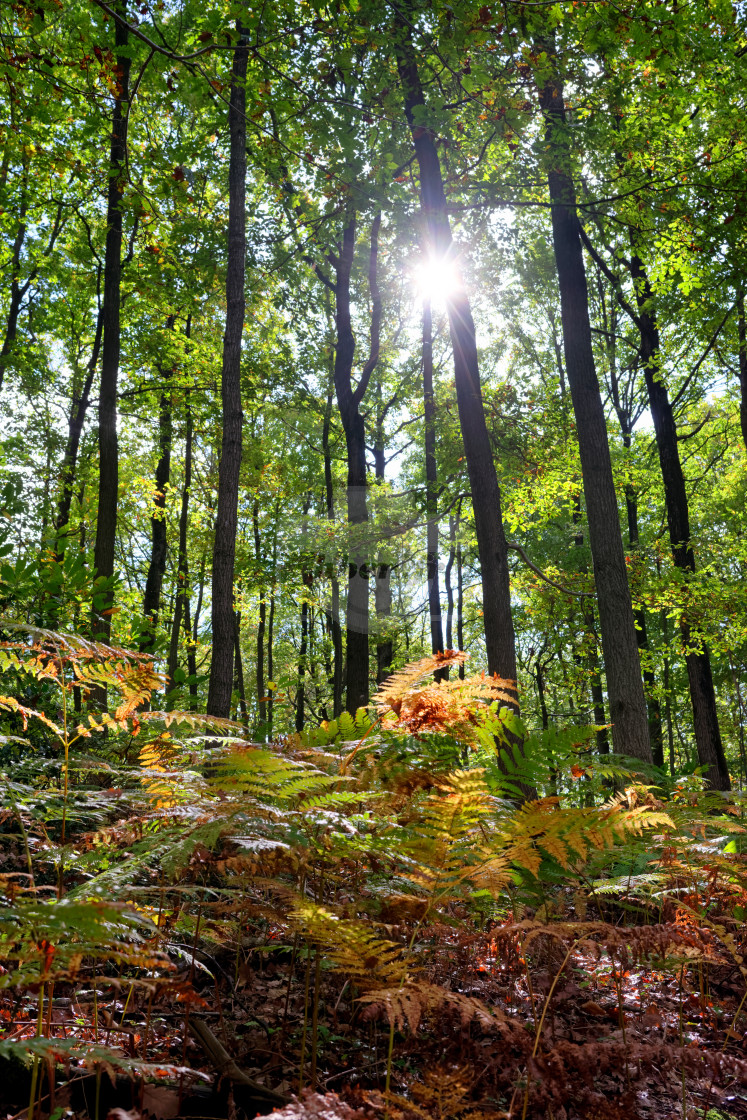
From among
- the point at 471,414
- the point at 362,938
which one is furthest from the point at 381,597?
the point at 362,938

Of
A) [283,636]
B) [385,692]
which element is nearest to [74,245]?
[385,692]

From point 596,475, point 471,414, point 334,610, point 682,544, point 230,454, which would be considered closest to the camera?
point 230,454

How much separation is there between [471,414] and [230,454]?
9.19 ft

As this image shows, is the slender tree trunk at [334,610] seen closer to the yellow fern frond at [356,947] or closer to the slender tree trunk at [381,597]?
the slender tree trunk at [381,597]

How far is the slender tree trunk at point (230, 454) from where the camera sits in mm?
5891

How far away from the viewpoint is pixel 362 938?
166cm

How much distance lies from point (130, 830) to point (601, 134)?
338 inches

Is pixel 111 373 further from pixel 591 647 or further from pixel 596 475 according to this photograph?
pixel 591 647

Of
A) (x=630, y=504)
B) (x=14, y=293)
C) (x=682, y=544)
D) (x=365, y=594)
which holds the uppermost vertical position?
(x=14, y=293)

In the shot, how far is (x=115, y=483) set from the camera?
888 cm

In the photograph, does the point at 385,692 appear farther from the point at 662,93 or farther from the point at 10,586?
the point at 662,93

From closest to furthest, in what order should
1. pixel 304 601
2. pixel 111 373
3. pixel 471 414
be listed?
pixel 471 414
pixel 111 373
pixel 304 601

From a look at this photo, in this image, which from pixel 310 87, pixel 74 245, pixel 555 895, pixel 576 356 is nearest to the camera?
pixel 555 895

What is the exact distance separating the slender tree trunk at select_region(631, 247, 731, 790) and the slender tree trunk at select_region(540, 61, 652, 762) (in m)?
3.75
